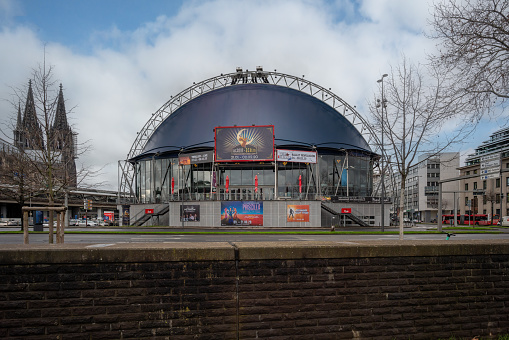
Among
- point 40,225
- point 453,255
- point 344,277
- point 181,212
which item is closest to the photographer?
point 344,277

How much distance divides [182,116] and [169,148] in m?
6.96

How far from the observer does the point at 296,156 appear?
164ft

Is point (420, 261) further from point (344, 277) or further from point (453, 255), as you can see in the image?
point (344, 277)

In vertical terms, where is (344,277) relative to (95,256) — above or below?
below

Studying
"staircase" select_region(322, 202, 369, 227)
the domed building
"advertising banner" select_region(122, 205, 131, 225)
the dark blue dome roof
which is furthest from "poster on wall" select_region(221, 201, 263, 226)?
"advertising banner" select_region(122, 205, 131, 225)

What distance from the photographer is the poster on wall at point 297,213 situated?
45.7 meters

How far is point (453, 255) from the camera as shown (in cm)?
677

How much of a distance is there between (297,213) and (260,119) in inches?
717

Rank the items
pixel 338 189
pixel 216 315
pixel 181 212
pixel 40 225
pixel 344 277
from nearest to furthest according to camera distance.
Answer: pixel 216 315
pixel 344 277
pixel 40 225
pixel 181 212
pixel 338 189

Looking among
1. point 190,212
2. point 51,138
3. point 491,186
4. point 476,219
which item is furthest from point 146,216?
point 491,186

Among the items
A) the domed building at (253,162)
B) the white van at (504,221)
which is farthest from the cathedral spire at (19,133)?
the white van at (504,221)

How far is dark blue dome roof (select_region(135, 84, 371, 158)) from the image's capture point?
55062 millimetres

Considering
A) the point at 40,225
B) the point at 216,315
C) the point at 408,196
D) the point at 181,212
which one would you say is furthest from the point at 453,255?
the point at 408,196

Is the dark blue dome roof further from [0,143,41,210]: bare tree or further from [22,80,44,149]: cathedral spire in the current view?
[22,80,44,149]: cathedral spire
